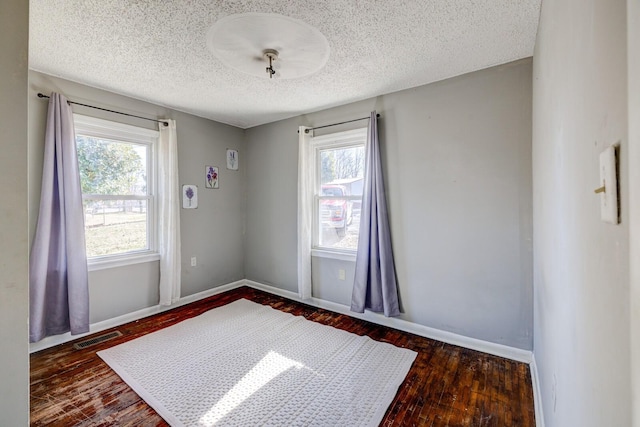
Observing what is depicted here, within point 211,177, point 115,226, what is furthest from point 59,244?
point 211,177

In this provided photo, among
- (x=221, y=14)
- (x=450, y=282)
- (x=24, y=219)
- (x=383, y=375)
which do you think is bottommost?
(x=383, y=375)

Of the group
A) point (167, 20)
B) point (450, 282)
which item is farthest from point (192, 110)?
point (450, 282)

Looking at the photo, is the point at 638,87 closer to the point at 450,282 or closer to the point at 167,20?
the point at 167,20

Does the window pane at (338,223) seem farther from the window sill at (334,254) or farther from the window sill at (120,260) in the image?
the window sill at (120,260)

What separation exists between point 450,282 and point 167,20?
2939mm

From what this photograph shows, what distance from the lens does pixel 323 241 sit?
3.56 m

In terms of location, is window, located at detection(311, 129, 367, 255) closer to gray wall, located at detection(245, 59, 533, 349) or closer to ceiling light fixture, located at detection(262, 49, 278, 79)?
gray wall, located at detection(245, 59, 533, 349)

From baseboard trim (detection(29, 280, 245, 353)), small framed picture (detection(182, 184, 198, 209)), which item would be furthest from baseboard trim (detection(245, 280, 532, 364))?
small framed picture (detection(182, 184, 198, 209))

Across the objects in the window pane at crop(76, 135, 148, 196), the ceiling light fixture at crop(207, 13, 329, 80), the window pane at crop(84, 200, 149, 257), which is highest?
the ceiling light fixture at crop(207, 13, 329, 80)

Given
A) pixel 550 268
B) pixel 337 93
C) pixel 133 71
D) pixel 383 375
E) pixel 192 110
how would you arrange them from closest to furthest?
pixel 550 268 → pixel 383 375 → pixel 133 71 → pixel 337 93 → pixel 192 110

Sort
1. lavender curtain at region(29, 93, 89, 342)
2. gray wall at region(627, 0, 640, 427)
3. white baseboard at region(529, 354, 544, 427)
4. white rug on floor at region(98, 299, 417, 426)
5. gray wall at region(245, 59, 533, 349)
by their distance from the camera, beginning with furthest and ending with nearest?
lavender curtain at region(29, 93, 89, 342), gray wall at region(245, 59, 533, 349), white rug on floor at region(98, 299, 417, 426), white baseboard at region(529, 354, 544, 427), gray wall at region(627, 0, 640, 427)

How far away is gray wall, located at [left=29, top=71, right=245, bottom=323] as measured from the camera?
2426 millimetres

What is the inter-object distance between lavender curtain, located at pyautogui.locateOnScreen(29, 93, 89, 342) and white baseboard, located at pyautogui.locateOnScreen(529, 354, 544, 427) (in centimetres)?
359

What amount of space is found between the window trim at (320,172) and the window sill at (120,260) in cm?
188
